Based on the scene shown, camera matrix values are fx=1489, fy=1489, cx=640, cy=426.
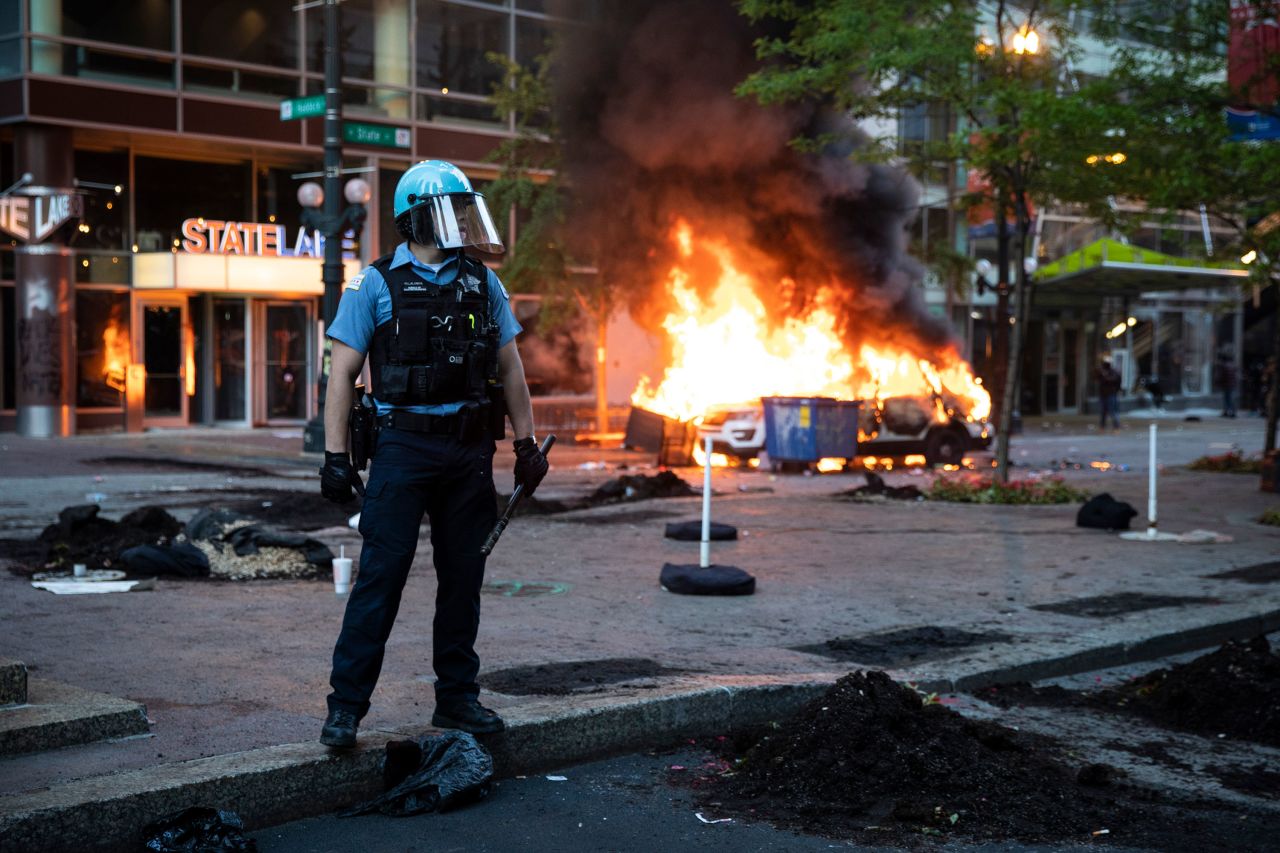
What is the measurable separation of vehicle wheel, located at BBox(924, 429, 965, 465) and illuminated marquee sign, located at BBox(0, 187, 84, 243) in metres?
13.8

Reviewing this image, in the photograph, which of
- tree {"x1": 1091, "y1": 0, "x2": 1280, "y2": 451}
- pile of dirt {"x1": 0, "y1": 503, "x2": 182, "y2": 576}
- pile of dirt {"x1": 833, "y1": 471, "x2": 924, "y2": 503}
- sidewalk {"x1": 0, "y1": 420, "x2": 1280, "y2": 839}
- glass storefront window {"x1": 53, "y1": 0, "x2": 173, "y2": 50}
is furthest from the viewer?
glass storefront window {"x1": 53, "y1": 0, "x2": 173, "y2": 50}

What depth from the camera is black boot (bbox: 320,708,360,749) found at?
4691 mm

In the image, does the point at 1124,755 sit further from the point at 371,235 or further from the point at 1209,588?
the point at 371,235

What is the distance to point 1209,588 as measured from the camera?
9773 mm

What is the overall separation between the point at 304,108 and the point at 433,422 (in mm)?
14381

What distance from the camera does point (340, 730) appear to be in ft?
15.4

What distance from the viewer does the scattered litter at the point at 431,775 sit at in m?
4.62

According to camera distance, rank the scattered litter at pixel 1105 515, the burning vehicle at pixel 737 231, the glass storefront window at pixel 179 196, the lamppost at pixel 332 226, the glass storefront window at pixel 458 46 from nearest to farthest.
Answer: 1. the scattered litter at pixel 1105 515
2. the lamppost at pixel 332 226
3. the burning vehicle at pixel 737 231
4. the glass storefront window at pixel 179 196
5. the glass storefront window at pixel 458 46

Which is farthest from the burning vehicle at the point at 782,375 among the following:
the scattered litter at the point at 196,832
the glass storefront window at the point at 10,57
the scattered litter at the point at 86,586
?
the scattered litter at the point at 196,832

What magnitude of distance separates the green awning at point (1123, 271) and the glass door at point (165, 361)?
1723cm

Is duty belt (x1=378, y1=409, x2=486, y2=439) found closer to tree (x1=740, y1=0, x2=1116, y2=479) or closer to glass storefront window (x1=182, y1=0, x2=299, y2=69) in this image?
tree (x1=740, y1=0, x2=1116, y2=479)

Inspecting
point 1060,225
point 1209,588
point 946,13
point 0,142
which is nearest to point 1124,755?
point 1209,588

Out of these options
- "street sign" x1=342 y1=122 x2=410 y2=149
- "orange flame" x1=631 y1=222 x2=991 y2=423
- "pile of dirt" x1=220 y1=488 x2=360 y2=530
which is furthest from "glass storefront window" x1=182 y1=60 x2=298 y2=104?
"pile of dirt" x1=220 y1=488 x2=360 y2=530

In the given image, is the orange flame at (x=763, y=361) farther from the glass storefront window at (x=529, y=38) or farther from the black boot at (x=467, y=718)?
the black boot at (x=467, y=718)
